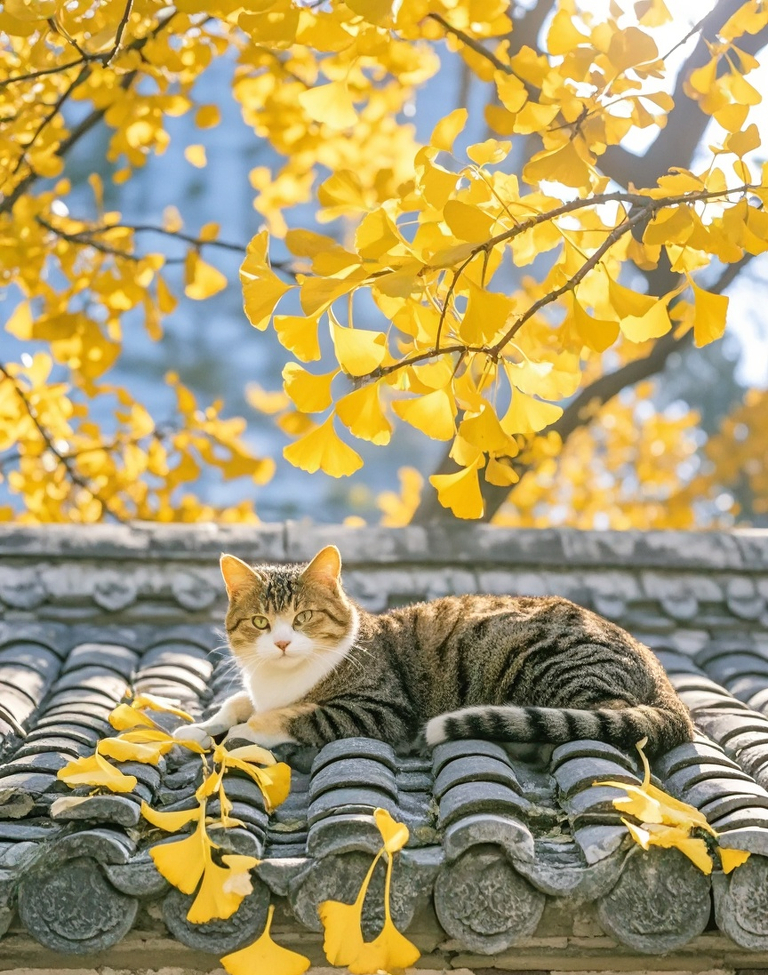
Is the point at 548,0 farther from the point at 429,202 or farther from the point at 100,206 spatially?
the point at 429,202

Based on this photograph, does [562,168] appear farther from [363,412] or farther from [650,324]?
[363,412]

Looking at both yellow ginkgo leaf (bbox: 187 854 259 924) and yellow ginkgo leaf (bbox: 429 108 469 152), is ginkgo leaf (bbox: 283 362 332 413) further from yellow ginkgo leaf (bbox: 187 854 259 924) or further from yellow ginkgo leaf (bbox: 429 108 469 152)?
yellow ginkgo leaf (bbox: 187 854 259 924)

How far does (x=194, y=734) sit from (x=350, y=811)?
81 cm

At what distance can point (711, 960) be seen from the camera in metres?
2.07

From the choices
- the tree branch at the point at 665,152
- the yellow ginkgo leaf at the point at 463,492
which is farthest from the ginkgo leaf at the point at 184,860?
the tree branch at the point at 665,152

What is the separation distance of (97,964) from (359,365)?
124 centimetres

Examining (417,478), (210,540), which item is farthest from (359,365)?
(417,478)

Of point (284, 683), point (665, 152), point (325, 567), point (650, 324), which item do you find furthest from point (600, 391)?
point (650, 324)

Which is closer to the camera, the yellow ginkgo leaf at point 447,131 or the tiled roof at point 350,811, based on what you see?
the tiled roof at point 350,811

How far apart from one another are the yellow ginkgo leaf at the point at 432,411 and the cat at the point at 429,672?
2.82ft

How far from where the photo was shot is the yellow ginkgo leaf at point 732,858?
1.91 metres

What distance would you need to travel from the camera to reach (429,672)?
10.4ft

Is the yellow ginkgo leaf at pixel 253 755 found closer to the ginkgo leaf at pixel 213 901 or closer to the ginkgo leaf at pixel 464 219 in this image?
the ginkgo leaf at pixel 213 901

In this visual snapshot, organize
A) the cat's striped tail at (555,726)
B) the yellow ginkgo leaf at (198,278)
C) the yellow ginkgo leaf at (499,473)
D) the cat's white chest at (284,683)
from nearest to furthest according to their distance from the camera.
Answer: the yellow ginkgo leaf at (499,473), the cat's striped tail at (555,726), the cat's white chest at (284,683), the yellow ginkgo leaf at (198,278)
